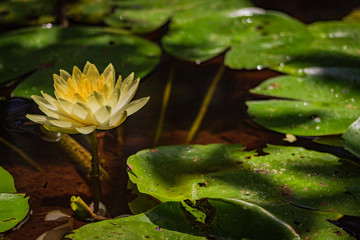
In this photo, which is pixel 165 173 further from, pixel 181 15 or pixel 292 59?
pixel 181 15

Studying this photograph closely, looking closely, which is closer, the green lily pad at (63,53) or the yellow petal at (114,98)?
the yellow petal at (114,98)

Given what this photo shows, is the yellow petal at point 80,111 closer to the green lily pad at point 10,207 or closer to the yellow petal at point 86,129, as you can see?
the yellow petal at point 86,129

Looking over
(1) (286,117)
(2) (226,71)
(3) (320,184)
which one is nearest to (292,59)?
(2) (226,71)

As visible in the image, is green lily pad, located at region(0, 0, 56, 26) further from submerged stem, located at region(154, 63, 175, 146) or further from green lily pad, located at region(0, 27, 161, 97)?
submerged stem, located at region(154, 63, 175, 146)

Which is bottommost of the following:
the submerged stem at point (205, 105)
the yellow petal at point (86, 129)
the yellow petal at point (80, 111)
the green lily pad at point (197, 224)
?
the submerged stem at point (205, 105)

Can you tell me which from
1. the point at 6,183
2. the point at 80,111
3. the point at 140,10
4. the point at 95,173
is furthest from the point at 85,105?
the point at 140,10

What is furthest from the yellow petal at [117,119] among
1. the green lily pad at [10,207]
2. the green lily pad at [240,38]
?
the green lily pad at [240,38]
